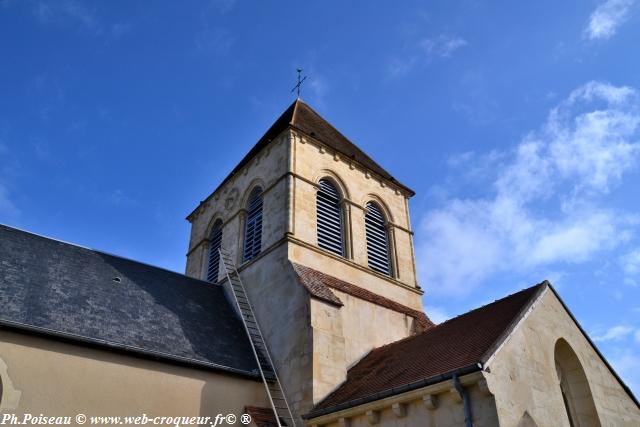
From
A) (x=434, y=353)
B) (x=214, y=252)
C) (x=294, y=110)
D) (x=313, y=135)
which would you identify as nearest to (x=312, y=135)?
(x=313, y=135)

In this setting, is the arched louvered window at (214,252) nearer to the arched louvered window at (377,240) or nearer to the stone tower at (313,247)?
the stone tower at (313,247)

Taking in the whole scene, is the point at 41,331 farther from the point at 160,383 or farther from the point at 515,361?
the point at 515,361

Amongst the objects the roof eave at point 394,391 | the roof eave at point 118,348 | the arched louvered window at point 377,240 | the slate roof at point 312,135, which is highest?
the slate roof at point 312,135

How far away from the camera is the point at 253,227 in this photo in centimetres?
1520

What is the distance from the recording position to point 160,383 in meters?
9.60

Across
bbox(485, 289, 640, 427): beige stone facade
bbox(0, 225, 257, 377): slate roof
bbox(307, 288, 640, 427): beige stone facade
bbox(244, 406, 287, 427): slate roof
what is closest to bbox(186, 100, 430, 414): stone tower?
A: bbox(244, 406, 287, 427): slate roof

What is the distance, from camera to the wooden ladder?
1030cm

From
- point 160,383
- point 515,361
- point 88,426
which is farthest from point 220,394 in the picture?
point 515,361

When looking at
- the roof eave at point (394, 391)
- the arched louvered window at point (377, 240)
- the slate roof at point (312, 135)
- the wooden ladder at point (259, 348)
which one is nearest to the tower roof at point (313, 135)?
the slate roof at point (312, 135)

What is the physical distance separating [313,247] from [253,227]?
2.52 m

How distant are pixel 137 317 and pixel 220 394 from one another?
2.38 m

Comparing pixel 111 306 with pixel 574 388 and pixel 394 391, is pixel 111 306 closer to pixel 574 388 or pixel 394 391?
pixel 394 391

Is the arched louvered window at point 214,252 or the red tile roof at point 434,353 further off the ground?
the arched louvered window at point 214,252

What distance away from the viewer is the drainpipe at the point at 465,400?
726cm
